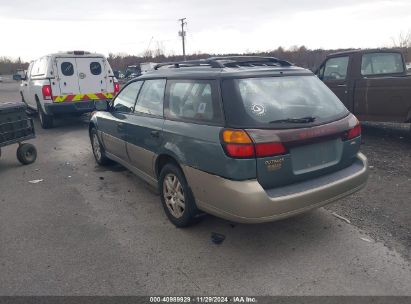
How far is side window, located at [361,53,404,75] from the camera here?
24.6ft

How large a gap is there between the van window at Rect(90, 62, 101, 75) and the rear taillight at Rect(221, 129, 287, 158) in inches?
340

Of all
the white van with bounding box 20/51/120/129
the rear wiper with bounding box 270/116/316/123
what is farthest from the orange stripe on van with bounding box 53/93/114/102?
the rear wiper with bounding box 270/116/316/123

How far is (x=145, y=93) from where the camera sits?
447 centimetres

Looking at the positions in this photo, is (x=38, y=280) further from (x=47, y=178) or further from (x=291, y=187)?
(x=47, y=178)

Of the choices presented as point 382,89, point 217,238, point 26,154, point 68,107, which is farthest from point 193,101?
point 68,107

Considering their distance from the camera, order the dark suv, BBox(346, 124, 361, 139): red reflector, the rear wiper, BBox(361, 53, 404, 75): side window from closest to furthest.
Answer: the dark suv
the rear wiper
BBox(346, 124, 361, 139): red reflector
BBox(361, 53, 404, 75): side window

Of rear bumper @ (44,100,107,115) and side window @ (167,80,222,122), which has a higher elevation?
side window @ (167,80,222,122)

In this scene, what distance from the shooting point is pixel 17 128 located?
645cm

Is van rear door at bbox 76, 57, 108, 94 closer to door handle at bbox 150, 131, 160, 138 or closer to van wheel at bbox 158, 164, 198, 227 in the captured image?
door handle at bbox 150, 131, 160, 138

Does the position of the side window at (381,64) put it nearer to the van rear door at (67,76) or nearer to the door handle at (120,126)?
the door handle at (120,126)

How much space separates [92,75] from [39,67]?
5.76ft

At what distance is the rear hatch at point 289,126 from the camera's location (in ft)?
9.77

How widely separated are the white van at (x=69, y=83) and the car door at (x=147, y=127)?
583 cm

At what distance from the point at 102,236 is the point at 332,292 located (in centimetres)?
233
